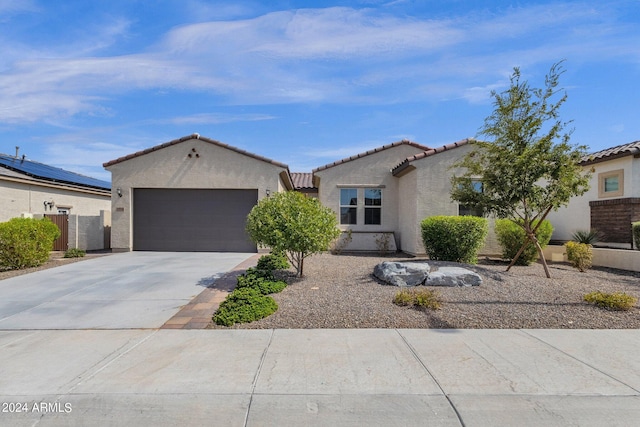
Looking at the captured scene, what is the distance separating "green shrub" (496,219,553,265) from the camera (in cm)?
1109

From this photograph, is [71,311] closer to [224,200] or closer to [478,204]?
[224,200]

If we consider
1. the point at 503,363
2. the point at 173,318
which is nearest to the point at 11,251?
the point at 173,318

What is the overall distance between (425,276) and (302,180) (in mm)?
14317

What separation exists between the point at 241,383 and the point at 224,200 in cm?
1128

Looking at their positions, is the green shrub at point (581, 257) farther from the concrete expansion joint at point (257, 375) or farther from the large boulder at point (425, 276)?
the concrete expansion joint at point (257, 375)

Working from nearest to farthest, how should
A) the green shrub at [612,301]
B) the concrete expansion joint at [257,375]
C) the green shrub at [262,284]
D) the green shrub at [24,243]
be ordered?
the concrete expansion joint at [257,375] → the green shrub at [612,301] → the green shrub at [262,284] → the green shrub at [24,243]

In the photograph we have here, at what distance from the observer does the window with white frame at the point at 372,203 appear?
15211 mm

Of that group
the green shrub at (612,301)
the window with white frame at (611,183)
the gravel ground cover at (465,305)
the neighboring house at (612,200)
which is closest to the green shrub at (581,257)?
the gravel ground cover at (465,305)

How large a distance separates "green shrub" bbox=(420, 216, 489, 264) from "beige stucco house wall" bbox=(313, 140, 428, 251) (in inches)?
173

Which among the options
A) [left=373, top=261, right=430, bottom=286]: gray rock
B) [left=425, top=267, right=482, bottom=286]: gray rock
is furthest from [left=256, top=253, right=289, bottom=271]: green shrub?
[left=425, top=267, right=482, bottom=286]: gray rock

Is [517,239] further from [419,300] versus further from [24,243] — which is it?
[24,243]

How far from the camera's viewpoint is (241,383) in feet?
11.7

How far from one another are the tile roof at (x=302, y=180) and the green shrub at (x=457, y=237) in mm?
8702

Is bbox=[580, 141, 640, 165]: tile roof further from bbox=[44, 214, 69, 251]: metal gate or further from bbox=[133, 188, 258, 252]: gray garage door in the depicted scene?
bbox=[44, 214, 69, 251]: metal gate
